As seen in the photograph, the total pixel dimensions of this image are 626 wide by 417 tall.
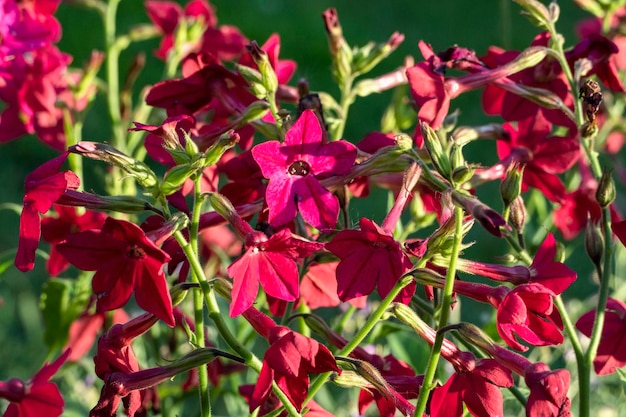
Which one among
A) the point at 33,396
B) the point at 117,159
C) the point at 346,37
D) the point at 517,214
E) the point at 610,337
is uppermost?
the point at 117,159

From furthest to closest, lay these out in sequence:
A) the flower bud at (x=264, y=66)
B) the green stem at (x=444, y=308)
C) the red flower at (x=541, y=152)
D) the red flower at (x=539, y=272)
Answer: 1. the red flower at (x=541, y=152)
2. the flower bud at (x=264, y=66)
3. the red flower at (x=539, y=272)
4. the green stem at (x=444, y=308)

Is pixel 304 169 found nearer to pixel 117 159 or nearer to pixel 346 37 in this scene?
pixel 117 159

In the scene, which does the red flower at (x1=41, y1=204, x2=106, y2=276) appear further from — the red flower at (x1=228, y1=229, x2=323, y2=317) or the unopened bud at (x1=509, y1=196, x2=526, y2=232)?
the unopened bud at (x1=509, y1=196, x2=526, y2=232)

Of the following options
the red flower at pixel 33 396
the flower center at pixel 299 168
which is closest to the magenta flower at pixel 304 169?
the flower center at pixel 299 168

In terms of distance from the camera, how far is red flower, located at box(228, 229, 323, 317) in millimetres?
913

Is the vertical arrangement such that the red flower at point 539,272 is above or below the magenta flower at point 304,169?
below

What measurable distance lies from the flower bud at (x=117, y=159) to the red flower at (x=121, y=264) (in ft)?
0.22

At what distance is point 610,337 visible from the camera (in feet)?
3.74

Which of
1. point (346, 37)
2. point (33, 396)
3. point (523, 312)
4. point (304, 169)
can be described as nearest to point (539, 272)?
A: point (523, 312)

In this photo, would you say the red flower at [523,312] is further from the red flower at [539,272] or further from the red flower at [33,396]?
the red flower at [33,396]

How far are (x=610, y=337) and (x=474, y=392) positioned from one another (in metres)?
0.27

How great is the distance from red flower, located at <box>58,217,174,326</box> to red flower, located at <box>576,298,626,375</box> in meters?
0.51

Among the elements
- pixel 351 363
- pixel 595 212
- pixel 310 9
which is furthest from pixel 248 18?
pixel 351 363

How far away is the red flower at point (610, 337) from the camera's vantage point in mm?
1104
